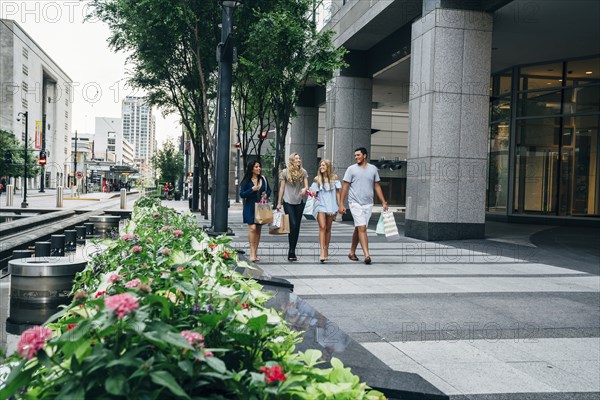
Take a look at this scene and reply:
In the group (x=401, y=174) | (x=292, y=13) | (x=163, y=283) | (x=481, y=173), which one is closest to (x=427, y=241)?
(x=481, y=173)

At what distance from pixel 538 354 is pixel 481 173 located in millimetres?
10612

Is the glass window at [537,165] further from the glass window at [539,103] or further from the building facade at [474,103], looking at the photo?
the glass window at [539,103]

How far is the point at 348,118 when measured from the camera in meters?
23.1

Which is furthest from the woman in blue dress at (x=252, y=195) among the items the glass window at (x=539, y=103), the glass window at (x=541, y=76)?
the glass window at (x=541, y=76)

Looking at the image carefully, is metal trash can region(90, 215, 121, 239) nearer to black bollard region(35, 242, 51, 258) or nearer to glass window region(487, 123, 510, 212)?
black bollard region(35, 242, 51, 258)

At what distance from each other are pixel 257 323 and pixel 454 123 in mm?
13747

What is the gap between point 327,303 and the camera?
657 centimetres

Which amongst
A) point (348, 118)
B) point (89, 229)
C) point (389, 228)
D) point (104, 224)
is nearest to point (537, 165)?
point (348, 118)

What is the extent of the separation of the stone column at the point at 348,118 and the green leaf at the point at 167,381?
21.9m

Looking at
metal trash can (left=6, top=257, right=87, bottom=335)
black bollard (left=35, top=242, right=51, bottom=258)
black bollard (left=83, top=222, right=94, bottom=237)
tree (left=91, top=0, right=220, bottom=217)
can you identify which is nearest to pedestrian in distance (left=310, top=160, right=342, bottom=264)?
black bollard (left=83, top=222, right=94, bottom=237)

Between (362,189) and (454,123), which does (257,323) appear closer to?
(362,189)

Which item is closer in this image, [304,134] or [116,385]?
[116,385]

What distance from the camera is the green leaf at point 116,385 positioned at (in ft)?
3.81

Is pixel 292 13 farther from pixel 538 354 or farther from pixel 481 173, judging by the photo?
pixel 538 354
